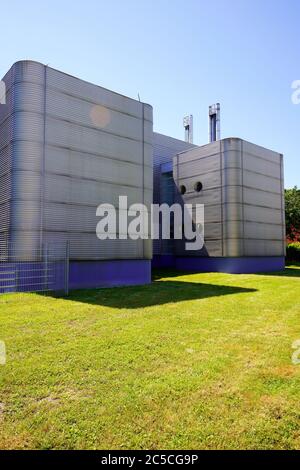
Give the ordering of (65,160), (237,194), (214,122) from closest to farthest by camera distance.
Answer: (65,160) → (237,194) → (214,122)

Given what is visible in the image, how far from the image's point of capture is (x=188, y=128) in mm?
48156

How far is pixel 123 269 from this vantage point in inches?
778

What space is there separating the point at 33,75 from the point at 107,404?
17408mm

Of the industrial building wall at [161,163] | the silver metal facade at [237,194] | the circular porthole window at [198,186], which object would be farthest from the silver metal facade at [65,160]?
the industrial building wall at [161,163]

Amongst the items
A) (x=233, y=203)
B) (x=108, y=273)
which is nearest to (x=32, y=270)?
(x=108, y=273)

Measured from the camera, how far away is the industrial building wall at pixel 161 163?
34.3 metres

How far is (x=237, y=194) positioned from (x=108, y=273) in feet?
50.5

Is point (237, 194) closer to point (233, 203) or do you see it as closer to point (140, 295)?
point (233, 203)

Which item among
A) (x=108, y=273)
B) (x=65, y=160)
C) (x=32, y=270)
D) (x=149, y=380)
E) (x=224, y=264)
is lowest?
(x=149, y=380)

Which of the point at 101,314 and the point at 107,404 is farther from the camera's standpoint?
the point at 101,314

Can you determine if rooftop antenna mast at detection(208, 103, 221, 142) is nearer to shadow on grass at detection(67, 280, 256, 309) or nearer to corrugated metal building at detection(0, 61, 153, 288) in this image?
corrugated metal building at detection(0, 61, 153, 288)

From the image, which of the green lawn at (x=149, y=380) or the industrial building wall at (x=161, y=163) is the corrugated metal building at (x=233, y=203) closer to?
the industrial building wall at (x=161, y=163)
